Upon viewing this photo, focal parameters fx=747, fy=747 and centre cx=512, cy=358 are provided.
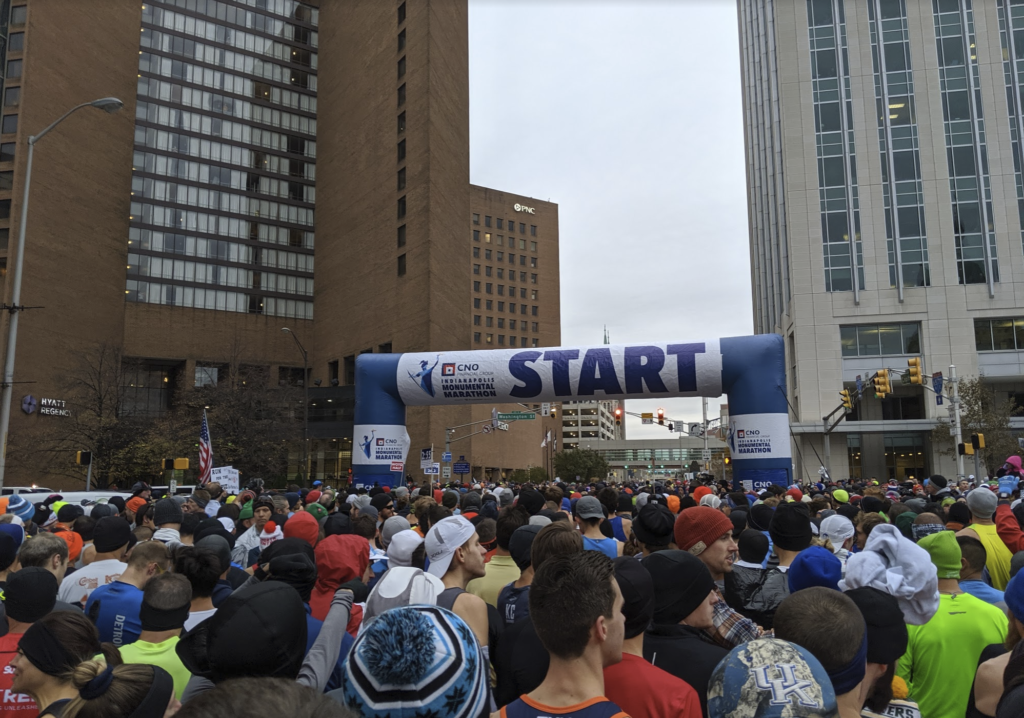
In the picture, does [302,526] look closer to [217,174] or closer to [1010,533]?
[1010,533]

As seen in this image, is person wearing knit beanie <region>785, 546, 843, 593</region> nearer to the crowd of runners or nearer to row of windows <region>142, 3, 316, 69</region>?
the crowd of runners

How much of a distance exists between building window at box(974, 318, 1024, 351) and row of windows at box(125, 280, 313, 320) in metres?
60.7

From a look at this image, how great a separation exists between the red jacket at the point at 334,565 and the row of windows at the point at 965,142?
182 ft

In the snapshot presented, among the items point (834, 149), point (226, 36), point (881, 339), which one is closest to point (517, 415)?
point (881, 339)

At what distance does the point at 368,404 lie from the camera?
87.1 ft

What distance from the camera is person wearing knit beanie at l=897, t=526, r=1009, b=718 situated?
13.7 ft

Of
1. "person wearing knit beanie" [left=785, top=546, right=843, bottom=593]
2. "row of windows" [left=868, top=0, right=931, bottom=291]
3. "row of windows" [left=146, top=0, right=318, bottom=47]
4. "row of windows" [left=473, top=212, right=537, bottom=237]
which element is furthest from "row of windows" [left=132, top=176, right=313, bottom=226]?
"person wearing knit beanie" [left=785, top=546, right=843, bottom=593]

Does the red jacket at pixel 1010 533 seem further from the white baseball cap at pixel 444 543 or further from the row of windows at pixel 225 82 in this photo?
the row of windows at pixel 225 82

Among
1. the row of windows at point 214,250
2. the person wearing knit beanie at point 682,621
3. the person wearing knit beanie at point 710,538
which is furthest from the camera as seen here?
the row of windows at point 214,250

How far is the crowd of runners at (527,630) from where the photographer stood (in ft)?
6.71

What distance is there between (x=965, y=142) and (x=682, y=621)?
5856 centimetres

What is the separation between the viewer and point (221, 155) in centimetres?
7850

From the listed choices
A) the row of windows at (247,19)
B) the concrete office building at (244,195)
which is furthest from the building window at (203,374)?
the row of windows at (247,19)

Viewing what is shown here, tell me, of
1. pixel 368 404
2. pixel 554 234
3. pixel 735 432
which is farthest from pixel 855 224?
pixel 554 234
